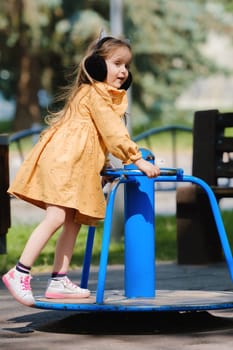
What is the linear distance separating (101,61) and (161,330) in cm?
130

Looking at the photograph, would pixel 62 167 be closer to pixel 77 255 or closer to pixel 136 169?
pixel 136 169

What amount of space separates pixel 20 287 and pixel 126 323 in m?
0.59

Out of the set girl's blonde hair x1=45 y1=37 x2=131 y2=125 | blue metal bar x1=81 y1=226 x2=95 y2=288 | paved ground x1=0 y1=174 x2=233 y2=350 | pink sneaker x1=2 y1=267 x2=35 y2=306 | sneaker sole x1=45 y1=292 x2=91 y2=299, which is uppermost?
girl's blonde hair x1=45 y1=37 x2=131 y2=125

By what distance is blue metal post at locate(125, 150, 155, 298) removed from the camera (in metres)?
5.96

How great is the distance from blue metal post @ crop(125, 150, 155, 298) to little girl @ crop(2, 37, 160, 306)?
0.19m

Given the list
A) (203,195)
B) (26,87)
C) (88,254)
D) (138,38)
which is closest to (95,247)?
(203,195)

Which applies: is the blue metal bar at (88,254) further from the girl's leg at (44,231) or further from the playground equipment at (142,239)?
the girl's leg at (44,231)

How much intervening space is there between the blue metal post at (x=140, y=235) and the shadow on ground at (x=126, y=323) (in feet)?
0.53

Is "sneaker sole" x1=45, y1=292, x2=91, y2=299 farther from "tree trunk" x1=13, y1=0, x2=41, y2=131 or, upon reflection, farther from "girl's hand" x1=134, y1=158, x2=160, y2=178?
"tree trunk" x1=13, y1=0, x2=41, y2=131

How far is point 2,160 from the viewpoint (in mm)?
8156

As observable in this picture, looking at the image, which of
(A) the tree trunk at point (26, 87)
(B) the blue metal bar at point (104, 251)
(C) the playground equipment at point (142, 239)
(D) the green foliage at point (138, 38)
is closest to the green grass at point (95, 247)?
(C) the playground equipment at point (142, 239)

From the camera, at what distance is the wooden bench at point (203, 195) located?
29.3 ft

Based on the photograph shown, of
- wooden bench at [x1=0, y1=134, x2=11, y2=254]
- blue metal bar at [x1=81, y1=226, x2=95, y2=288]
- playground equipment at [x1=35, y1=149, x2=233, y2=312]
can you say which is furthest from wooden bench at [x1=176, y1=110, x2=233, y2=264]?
playground equipment at [x1=35, y1=149, x2=233, y2=312]

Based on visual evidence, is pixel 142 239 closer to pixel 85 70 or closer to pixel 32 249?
pixel 32 249
